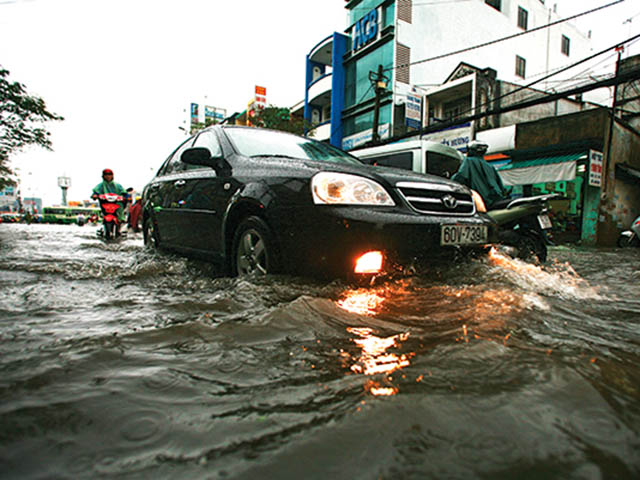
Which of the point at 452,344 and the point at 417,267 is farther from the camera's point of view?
the point at 417,267

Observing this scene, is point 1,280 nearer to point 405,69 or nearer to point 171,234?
point 171,234

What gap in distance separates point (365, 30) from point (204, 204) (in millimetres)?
25015

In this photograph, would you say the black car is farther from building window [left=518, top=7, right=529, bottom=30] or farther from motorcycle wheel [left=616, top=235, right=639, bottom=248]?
building window [left=518, top=7, right=529, bottom=30]

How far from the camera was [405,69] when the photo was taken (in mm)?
22156

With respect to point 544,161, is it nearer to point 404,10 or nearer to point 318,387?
point 318,387

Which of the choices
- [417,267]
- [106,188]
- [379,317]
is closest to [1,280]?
[379,317]

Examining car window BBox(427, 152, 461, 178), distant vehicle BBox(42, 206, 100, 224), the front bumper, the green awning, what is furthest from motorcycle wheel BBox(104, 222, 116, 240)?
distant vehicle BBox(42, 206, 100, 224)

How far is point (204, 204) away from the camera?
3.16 meters

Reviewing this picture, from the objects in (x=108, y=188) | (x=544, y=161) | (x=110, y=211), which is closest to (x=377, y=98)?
(x=544, y=161)

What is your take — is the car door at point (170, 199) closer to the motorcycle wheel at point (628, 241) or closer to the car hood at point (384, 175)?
the car hood at point (384, 175)

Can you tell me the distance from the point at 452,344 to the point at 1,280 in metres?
3.07

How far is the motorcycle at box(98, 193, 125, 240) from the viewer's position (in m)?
7.62

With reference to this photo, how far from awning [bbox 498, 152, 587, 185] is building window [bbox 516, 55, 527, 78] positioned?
18.2 meters

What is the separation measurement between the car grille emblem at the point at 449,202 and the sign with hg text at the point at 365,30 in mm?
24137
